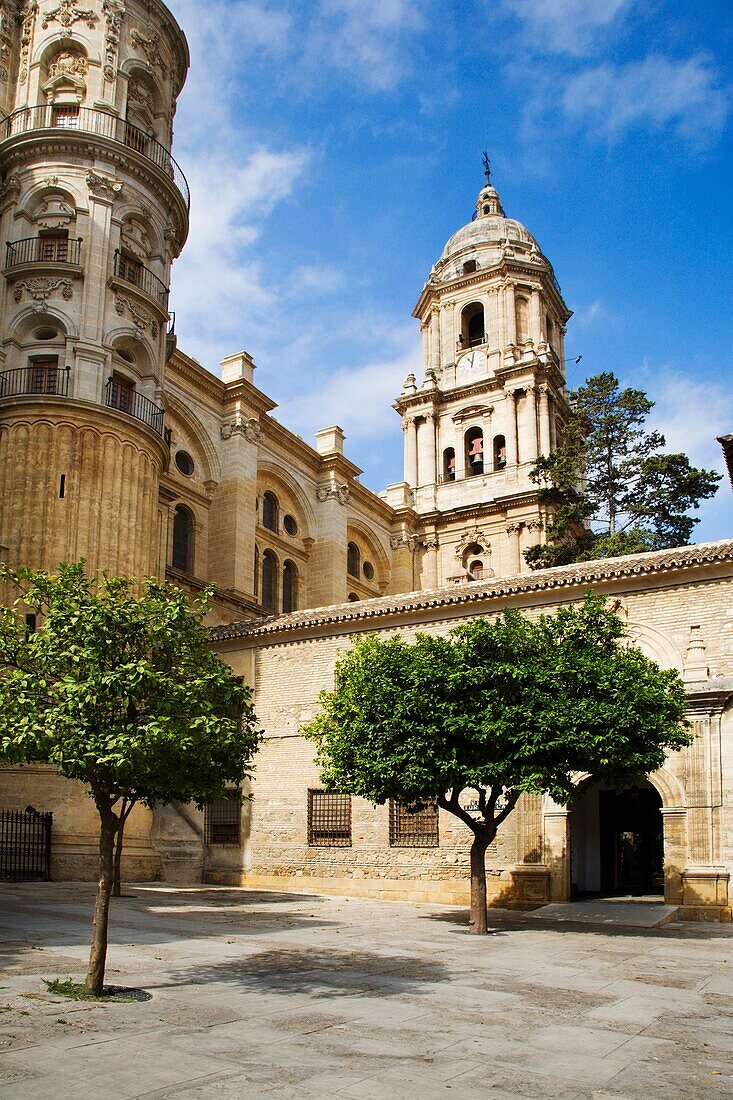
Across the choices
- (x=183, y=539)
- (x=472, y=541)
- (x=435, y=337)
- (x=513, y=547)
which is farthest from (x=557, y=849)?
(x=435, y=337)

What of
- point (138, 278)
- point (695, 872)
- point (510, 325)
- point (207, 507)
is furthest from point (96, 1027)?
point (510, 325)

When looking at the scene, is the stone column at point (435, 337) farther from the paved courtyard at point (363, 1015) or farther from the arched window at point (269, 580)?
the paved courtyard at point (363, 1015)

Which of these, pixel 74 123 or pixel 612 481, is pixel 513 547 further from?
pixel 74 123

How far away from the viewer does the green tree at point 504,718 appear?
52.9 ft

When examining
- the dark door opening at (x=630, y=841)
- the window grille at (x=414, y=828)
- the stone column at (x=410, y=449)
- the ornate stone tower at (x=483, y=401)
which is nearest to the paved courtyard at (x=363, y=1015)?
the window grille at (x=414, y=828)

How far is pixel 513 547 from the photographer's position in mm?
50375

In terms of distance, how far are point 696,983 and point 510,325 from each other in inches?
1860

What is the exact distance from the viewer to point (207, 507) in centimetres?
3850

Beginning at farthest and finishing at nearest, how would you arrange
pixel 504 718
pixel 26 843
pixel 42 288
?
pixel 42 288 → pixel 26 843 → pixel 504 718

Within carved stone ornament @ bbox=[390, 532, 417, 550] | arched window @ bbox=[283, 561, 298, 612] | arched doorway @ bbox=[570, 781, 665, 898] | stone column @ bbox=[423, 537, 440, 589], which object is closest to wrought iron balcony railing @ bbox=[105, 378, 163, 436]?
arched window @ bbox=[283, 561, 298, 612]

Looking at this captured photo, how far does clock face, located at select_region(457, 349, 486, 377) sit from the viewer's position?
55844mm

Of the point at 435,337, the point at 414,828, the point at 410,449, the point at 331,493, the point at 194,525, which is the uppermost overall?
the point at 435,337

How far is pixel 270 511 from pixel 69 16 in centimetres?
2028

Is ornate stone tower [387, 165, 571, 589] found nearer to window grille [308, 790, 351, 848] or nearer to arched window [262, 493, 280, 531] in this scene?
Result: arched window [262, 493, 280, 531]
